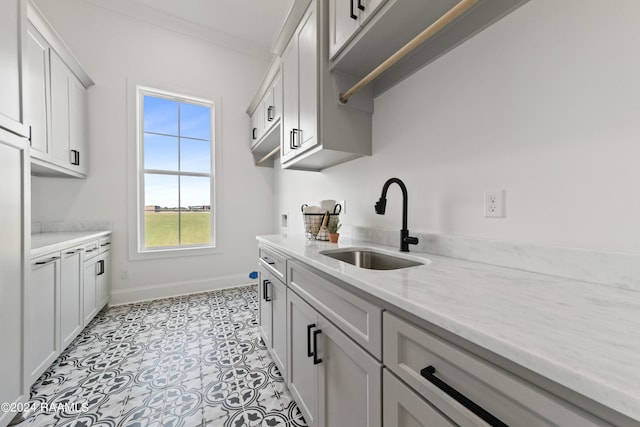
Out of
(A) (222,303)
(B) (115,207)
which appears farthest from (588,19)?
(B) (115,207)

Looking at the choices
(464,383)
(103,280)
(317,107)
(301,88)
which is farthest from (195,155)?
(464,383)

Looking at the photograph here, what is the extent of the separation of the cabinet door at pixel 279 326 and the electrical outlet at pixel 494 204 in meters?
1.09

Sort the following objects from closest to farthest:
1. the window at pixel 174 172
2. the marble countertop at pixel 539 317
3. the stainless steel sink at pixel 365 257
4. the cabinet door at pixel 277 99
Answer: the marble countertop at pixel 539 317 < the stainless steel sink at pixel 365 257 < the cabinet door at pixel 277 99 < the window at pixel 174 172

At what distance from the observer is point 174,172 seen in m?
3.16

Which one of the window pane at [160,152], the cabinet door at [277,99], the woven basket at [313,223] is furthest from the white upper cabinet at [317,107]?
the window pane at [160,152]

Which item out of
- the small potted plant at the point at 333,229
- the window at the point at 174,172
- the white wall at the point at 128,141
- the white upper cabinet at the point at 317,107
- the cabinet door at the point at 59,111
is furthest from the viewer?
the window at the point at 174,172

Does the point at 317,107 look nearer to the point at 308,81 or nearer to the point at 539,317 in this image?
the point at 308,81

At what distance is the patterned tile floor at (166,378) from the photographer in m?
1.26

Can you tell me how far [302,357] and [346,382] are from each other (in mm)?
409

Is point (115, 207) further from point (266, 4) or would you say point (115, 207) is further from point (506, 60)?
point (506, 60)

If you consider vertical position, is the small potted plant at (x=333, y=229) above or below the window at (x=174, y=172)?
below

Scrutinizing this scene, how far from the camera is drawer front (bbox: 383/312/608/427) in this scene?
1.21ft

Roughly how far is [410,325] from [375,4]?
1.30 m

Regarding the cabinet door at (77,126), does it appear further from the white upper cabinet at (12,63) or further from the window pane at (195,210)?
the white upper cabinet at (12,63)
